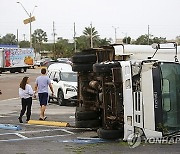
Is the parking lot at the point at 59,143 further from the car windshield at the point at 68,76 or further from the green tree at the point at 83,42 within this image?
the green tree at the point at 83,42

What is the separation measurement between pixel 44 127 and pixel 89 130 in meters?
1.63

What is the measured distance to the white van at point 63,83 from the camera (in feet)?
63.9

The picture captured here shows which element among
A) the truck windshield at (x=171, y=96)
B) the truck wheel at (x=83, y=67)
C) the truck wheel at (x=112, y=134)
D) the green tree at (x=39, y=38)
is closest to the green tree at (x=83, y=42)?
the green tree at (x=39, y=38)

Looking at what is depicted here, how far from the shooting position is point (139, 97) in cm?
895

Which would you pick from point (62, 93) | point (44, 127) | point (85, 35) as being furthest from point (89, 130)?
point (85, 35)

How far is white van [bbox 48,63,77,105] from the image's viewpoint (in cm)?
1948

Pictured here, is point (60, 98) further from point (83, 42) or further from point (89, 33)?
point (89, 33)

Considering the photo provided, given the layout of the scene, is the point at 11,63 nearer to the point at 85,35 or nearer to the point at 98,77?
the point at 98,77

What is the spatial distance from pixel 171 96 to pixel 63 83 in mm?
11459

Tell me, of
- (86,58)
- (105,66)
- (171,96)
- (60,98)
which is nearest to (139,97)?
(171,96)

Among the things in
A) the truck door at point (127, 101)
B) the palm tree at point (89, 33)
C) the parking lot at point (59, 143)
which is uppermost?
the palm tree at point (89, 33)

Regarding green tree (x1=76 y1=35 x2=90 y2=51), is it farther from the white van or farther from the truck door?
the truck door

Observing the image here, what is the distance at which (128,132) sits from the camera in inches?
362

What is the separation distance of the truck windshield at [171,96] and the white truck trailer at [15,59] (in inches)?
1851
